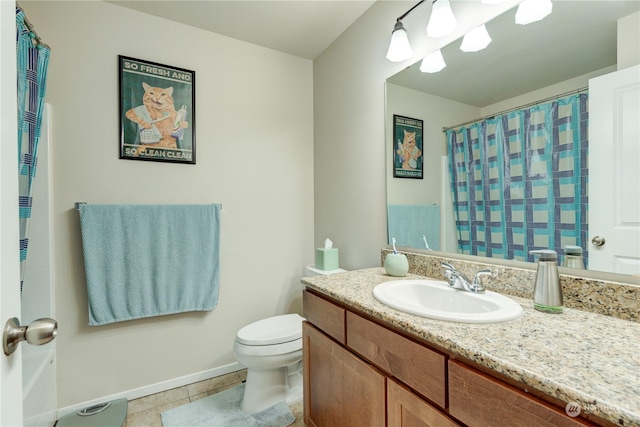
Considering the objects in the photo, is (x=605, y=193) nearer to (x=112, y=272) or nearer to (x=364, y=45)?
(x=364, y=45)

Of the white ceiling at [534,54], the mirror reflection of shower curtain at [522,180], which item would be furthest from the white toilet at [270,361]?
the white ceiling at [534,54]

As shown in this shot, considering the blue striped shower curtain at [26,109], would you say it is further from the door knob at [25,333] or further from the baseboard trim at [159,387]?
the baseboard trim at [159,387]

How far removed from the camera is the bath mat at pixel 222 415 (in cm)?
156

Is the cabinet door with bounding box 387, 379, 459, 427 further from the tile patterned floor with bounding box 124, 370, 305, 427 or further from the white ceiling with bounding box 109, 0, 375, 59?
the white ceiling with bounding box 109, 0, 375, 59

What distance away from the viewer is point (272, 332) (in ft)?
5.59

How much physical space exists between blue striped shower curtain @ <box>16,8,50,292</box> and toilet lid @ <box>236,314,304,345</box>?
105cm

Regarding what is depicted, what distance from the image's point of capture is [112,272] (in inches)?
66.0

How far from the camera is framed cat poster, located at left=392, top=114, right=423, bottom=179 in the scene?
1546 mm

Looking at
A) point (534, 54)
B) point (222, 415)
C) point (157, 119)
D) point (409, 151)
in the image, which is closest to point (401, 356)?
point (409, 151)

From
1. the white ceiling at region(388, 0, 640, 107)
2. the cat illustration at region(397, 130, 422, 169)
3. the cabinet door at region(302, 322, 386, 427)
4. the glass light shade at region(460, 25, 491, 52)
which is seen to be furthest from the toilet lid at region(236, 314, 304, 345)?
the glass light shade at region(460, 25, 491, 52)

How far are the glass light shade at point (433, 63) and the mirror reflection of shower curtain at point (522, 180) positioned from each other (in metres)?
0.33

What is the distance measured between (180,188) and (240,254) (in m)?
0.61

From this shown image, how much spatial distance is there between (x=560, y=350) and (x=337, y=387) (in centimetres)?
78

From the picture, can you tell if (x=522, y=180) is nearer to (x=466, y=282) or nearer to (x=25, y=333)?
(x=466, y=282)
